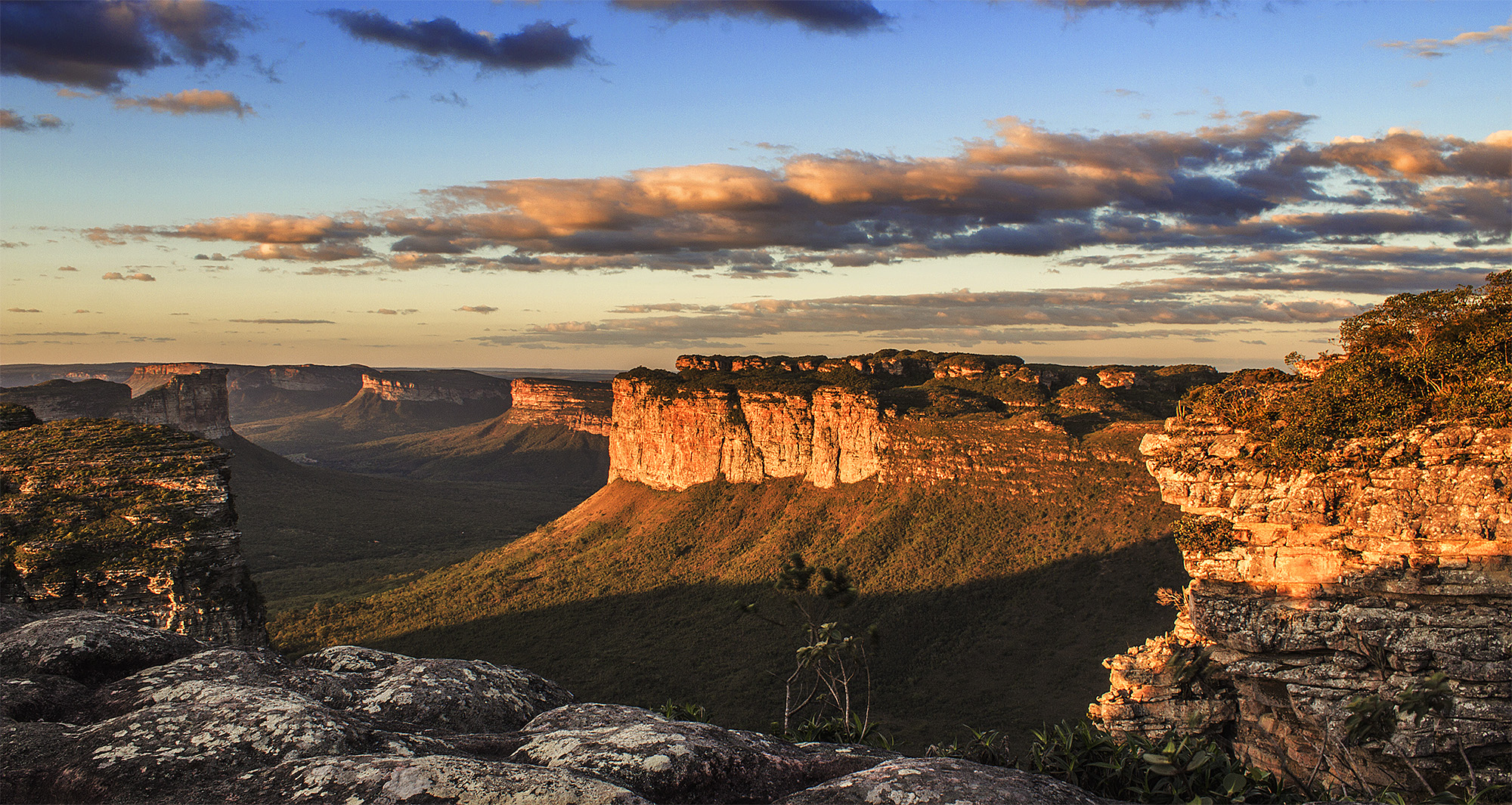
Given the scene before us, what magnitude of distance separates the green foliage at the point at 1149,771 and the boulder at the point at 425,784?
23.0 ft

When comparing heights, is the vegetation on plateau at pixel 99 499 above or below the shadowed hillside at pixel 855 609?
above

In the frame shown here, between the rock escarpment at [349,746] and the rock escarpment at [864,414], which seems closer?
the rock escarpment at [349,746]

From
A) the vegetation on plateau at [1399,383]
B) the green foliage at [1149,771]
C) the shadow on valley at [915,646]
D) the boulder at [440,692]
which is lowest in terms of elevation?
the shadow on valley at [915,646]

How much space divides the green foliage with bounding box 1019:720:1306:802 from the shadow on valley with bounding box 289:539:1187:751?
1219 inches

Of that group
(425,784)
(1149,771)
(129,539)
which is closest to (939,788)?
(425,784)

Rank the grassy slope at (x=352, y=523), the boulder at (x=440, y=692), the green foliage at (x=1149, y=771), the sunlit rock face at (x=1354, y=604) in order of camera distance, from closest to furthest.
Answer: the boulder at (x=440, y=692)
the green foliage at (x=1149, y=771)
the sunlit rock face at (x=1354, y=604)
the grassy slope at (x=352, y=523)

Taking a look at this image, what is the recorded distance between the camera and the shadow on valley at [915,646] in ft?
159

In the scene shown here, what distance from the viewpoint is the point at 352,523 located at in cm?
12275

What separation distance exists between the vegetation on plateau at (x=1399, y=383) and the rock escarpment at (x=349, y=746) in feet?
56.2

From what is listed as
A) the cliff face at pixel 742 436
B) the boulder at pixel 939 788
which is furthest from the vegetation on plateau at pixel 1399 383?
the cliff face at pixel 742 436

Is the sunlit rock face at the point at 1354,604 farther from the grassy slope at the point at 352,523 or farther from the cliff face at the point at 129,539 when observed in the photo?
the grassy slope at the point at 352,523

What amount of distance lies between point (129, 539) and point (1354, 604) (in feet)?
151

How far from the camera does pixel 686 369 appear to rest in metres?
109

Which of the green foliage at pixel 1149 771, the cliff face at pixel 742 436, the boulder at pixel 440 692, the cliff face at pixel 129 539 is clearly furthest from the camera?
the cliff face at pixel 742 436
